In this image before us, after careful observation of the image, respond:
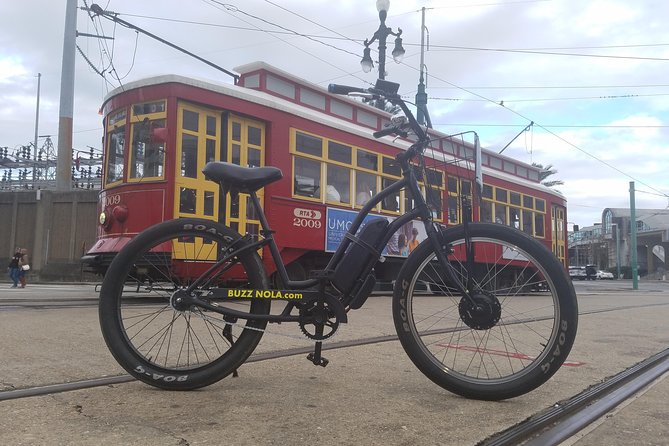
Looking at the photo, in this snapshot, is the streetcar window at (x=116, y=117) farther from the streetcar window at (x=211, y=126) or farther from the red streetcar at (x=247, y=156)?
the streetcar window at (x=211, y=126)

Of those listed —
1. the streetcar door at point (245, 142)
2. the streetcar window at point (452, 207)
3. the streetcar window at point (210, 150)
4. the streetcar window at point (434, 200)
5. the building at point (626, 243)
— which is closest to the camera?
the streetcar window at point (434, 200)

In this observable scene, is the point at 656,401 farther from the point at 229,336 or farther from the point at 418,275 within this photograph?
the point at 229,336

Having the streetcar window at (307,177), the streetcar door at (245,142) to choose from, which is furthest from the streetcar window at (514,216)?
the streetcar door at (245,142)

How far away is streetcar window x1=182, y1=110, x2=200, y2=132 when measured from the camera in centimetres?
801

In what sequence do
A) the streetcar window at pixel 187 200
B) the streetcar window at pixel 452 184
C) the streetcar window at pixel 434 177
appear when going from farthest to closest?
the streetcar window at pixel 187 200
the streetcar window at pixel 452 184
the streetcar window at pixel 434 177

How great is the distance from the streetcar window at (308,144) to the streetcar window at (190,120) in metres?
1.82

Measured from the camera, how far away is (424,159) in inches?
133

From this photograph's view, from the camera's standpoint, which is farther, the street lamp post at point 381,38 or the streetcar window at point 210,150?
the street lamp post at point 381,38

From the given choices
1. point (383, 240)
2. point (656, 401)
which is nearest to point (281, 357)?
point (383, 240)

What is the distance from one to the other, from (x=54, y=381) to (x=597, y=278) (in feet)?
192

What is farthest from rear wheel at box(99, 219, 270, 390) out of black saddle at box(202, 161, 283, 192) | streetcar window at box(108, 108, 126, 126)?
streetcar window at box(108, 108, 126, 126)

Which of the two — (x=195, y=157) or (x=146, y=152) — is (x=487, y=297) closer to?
(x=195, y=157)

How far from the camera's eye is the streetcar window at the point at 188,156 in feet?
26.1

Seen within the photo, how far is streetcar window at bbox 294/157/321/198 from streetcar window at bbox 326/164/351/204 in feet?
0.82
